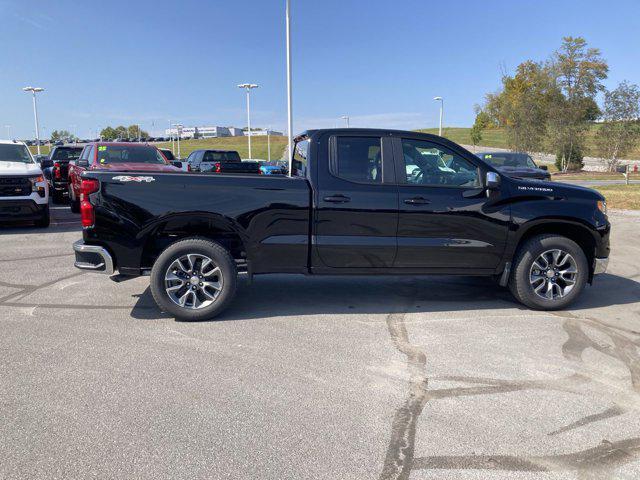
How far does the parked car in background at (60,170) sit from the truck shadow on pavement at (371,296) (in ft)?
36.9

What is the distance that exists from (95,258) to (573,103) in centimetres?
4532

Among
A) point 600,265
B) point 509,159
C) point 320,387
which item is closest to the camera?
point 320,387

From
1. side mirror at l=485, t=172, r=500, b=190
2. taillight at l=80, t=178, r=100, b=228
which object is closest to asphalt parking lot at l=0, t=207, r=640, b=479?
taillight at l=80, t=178, r=100, b=228

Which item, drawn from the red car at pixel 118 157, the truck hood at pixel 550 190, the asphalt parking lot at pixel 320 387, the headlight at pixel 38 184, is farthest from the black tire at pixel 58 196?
the truck hood at pixel 550 190

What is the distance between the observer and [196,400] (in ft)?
11.5

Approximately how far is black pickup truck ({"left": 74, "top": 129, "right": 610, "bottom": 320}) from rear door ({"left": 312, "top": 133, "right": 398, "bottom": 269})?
0.01 meters

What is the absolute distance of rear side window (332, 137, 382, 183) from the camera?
5.30m

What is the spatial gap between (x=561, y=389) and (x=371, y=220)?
2.31 meters

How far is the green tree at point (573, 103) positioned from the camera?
40.8 m

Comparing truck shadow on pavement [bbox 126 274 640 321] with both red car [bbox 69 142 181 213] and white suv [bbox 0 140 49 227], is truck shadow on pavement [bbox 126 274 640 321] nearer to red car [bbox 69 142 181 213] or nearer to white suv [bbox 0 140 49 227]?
red car [bbox 69 142 181 213]

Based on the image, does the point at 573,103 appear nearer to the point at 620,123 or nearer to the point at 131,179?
the point at 620,123

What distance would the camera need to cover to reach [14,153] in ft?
38.5

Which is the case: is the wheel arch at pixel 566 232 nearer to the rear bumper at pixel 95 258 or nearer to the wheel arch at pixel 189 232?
the wheel arch at pixel 189 232

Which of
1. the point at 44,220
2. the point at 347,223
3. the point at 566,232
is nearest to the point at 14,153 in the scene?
the point at 44,220
